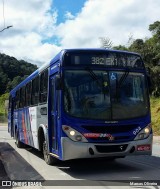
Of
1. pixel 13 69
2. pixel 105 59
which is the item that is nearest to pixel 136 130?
pixel 105 59

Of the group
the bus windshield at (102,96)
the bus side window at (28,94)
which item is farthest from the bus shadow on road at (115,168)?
the bus side window at (28,94)

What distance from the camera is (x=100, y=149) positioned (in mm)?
10180

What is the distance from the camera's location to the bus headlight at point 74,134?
1005 centimetres

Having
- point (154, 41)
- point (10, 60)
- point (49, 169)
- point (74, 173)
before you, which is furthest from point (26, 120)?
point (10, 60)

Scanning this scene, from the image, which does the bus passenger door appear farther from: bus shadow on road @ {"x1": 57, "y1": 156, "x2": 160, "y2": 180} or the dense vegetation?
the dense vegetation

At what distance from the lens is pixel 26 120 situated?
16453mm

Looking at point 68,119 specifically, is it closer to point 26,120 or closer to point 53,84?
point 53,84

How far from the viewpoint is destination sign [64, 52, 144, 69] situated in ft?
35.0

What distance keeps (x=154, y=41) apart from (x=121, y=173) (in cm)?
3504

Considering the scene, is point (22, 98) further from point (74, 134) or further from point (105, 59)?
point (74, 134)

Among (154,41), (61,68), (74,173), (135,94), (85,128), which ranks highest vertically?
(154,41)

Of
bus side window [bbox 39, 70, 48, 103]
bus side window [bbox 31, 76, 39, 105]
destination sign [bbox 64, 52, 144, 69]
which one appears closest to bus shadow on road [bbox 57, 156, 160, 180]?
bus side window [bbox 39, 70, 48, 103]

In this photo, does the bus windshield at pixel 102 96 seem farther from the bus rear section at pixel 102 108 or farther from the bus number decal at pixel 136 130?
the bus number decal at pixel 136 130

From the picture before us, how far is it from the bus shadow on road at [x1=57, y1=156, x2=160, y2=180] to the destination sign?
9.17 ft
